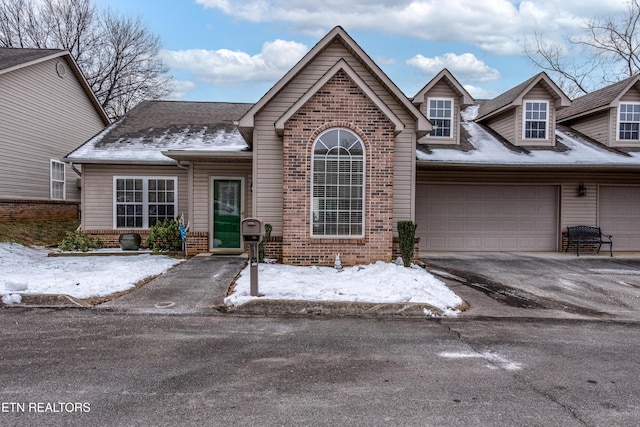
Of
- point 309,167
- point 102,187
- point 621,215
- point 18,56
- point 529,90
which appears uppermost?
point 18,56

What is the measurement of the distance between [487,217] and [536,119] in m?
3.72

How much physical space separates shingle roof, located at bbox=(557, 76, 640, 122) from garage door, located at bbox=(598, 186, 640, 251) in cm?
295

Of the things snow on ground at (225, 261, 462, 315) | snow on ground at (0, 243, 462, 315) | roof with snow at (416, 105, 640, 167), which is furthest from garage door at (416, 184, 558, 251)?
snow on ground at (225, 261, 462, 315)

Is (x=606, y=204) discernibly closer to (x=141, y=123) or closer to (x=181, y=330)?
(x=181, y=330)

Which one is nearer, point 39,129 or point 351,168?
point 351,168

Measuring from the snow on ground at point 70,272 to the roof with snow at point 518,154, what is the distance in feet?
25.5

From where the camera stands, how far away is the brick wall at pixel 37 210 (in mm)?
14169

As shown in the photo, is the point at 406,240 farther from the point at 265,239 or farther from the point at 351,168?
the point at 265,239

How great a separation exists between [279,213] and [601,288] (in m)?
7.06

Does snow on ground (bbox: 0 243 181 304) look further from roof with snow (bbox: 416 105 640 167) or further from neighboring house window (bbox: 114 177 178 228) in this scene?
roof with snow (bbox: 416 105 640 167)

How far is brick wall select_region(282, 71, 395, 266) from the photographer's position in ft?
30.8

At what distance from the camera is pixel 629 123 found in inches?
559

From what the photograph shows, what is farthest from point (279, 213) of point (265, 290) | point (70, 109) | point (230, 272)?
point (70, 109)

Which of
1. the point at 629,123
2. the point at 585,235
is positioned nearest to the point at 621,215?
the point at 585,235
